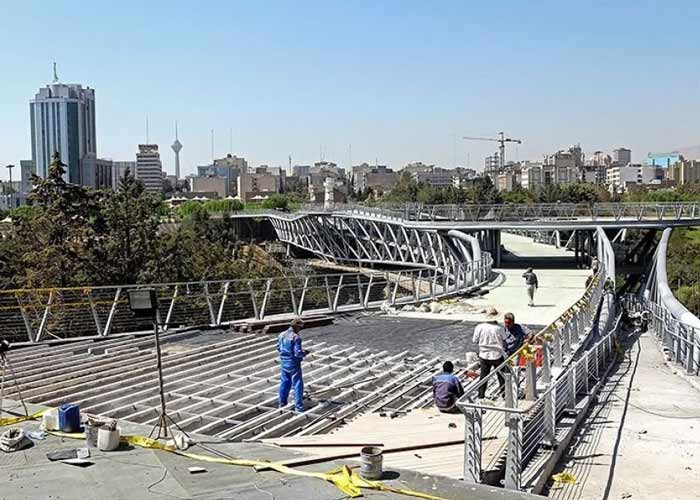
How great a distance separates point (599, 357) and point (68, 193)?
36.5 meters

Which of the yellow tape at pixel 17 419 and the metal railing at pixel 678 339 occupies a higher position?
the yellow tape at pixel 17 419

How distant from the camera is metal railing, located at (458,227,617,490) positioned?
7375 mm

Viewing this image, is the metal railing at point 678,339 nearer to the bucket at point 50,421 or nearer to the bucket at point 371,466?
the bucket at point 371,466

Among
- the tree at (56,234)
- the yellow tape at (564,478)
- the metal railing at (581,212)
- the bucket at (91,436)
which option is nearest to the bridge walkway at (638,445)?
the yellow tape at (564,478)

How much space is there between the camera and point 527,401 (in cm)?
1007

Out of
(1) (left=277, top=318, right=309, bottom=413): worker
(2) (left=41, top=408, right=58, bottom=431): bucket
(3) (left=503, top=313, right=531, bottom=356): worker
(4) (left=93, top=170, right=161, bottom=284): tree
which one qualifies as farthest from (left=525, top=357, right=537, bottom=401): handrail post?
(4) (left=93, top=170, right=161, bottom=284): tree

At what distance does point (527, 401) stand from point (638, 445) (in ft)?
5.32

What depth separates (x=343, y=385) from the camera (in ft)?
42.1

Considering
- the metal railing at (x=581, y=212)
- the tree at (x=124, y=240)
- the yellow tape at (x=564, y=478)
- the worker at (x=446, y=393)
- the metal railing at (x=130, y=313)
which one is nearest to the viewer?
the yellow tape at (x=564, y=478)

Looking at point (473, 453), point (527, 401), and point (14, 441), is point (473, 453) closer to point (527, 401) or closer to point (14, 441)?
point (527, 401)

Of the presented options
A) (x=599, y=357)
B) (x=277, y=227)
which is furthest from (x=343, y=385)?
(x=277, y=227)

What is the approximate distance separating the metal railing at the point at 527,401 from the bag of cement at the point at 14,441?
476cm

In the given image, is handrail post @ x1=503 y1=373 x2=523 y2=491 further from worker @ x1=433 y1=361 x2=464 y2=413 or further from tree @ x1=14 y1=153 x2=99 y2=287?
tree @ x1=14 y1=153 x2=99 y2=287

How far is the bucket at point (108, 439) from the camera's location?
27.2ft
